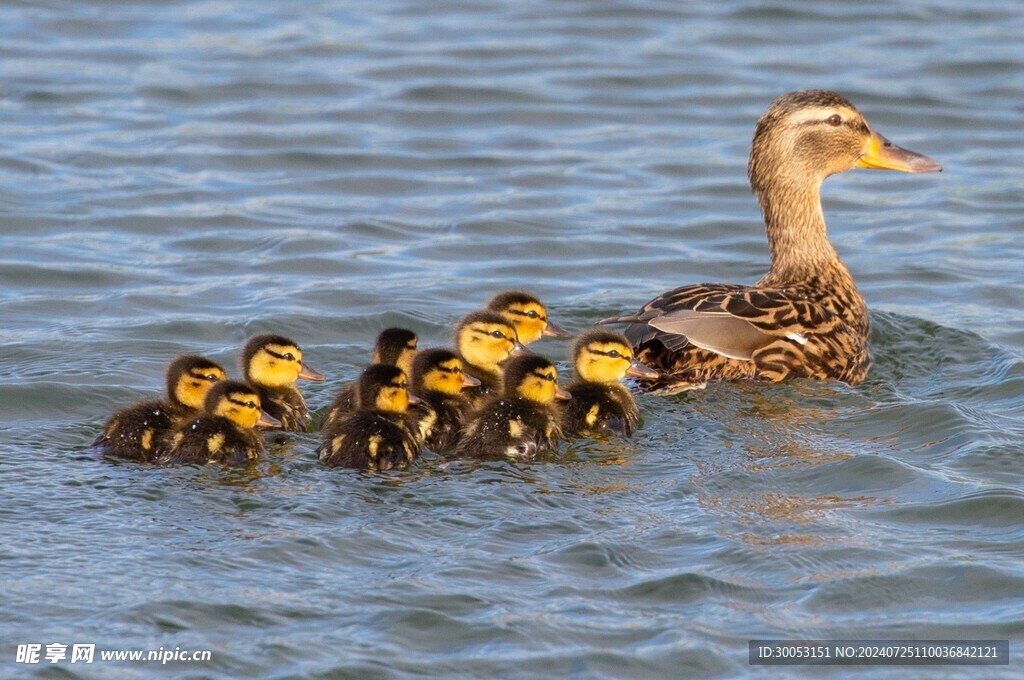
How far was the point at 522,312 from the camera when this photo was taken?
719 centimetres

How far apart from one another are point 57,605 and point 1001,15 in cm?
1193

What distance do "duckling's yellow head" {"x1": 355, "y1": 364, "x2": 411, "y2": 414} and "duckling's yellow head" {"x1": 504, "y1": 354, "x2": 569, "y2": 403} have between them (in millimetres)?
418

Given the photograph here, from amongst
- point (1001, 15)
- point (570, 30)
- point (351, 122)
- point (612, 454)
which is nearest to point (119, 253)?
point (351, 122)

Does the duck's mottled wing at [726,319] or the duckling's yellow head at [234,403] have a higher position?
the duck's mottled wing at [726,319]

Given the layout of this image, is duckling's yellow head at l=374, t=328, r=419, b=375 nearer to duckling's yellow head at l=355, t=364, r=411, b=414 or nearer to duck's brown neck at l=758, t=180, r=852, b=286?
duckling's yellow head at l=355, t=364, r=411, b=414

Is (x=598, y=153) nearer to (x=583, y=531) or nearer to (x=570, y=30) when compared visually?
(x=570, y=30)

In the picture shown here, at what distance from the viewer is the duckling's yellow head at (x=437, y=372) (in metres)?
6.45

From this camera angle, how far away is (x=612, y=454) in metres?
6.07

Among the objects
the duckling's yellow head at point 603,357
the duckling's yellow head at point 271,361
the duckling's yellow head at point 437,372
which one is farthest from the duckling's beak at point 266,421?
the duckling's yellow head at point 603,357

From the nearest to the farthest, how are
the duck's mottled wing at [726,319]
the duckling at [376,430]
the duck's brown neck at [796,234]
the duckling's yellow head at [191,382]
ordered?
the duckling at [376,430]
the duckling's yellow head at [191,382]
the duck's mottled wing at [726,319]
the duck's brown neck at [796,234]

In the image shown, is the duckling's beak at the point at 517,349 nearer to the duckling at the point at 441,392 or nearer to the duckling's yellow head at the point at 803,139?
the duckling at the point at 441,392

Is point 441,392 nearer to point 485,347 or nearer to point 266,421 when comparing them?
point 485,347

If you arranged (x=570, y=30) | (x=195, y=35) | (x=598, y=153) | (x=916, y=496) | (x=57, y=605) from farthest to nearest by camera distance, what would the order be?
(x=570, y=30) < (x=195, y=35) < (x=598, y=153) < (x=916, y=496) < (x=57, y=605)

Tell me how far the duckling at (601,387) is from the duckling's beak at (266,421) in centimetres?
108
